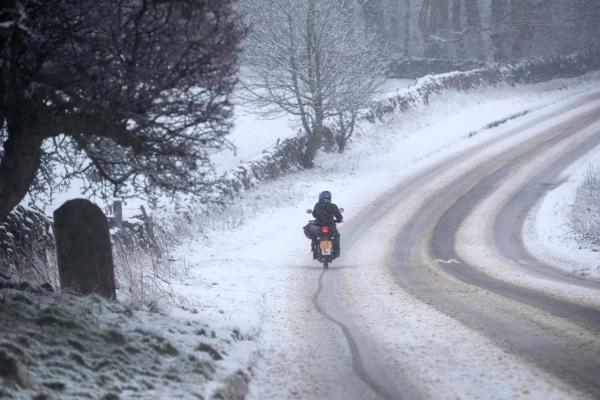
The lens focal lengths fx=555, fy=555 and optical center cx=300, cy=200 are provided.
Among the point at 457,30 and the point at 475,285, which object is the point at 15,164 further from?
the point at 457,30

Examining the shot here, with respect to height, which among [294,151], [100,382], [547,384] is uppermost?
[294,151]

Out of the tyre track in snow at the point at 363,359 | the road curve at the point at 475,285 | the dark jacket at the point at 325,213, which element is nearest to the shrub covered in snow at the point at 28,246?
the tyre track in snow at the point at 363,359

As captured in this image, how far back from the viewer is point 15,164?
5.96 meters

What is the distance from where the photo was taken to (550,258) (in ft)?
41.7

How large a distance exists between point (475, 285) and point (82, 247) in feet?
22.1

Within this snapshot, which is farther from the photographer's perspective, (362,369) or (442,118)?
(442,118)

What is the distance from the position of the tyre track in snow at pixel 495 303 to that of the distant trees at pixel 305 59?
722 cm

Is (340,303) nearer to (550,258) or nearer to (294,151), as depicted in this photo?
(550,258)

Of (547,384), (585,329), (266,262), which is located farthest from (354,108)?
Result: (547,384)

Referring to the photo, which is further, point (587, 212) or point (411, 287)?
point (587, 212)

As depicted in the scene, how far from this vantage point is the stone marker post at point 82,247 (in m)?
6.92

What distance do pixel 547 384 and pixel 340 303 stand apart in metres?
4.39

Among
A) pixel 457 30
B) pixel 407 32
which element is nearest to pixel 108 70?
pixel 457 30

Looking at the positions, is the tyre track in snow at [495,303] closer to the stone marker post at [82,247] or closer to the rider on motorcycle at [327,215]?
the rider on motorcycle at [327,215]
